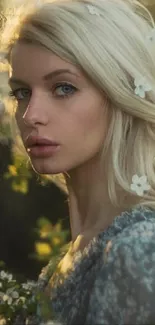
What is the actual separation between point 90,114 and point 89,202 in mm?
304

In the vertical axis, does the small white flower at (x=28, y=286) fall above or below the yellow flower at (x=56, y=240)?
below

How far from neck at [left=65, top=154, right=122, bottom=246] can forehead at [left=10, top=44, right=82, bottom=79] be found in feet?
1.09

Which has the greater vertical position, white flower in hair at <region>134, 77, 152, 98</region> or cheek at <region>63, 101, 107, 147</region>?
white flower in hair at <region>134, 77, 152, 98</region>

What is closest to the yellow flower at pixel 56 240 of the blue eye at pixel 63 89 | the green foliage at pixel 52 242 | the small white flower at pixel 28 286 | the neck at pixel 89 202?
the green foliage at pixel 52 242

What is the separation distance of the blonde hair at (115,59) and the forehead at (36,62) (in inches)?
0.8

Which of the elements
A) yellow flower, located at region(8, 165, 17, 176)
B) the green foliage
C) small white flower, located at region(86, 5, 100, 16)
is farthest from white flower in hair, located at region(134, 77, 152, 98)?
the green foliage

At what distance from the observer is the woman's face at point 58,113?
2.56 metres

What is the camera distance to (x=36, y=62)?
2.57 metres

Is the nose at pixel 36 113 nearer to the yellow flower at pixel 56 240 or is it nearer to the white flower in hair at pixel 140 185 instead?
the white flower in hair at pixel 140 185

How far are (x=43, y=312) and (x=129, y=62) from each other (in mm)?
859

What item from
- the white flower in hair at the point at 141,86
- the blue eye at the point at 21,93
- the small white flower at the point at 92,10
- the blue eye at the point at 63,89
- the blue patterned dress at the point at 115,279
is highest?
the small white flower at the point at 92,10

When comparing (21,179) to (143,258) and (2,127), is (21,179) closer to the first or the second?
(2,127)

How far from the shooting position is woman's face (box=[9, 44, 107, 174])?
256cm

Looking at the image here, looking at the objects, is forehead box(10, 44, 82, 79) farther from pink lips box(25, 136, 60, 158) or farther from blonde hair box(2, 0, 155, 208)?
pink lips box(25, 136, 60, 158)
